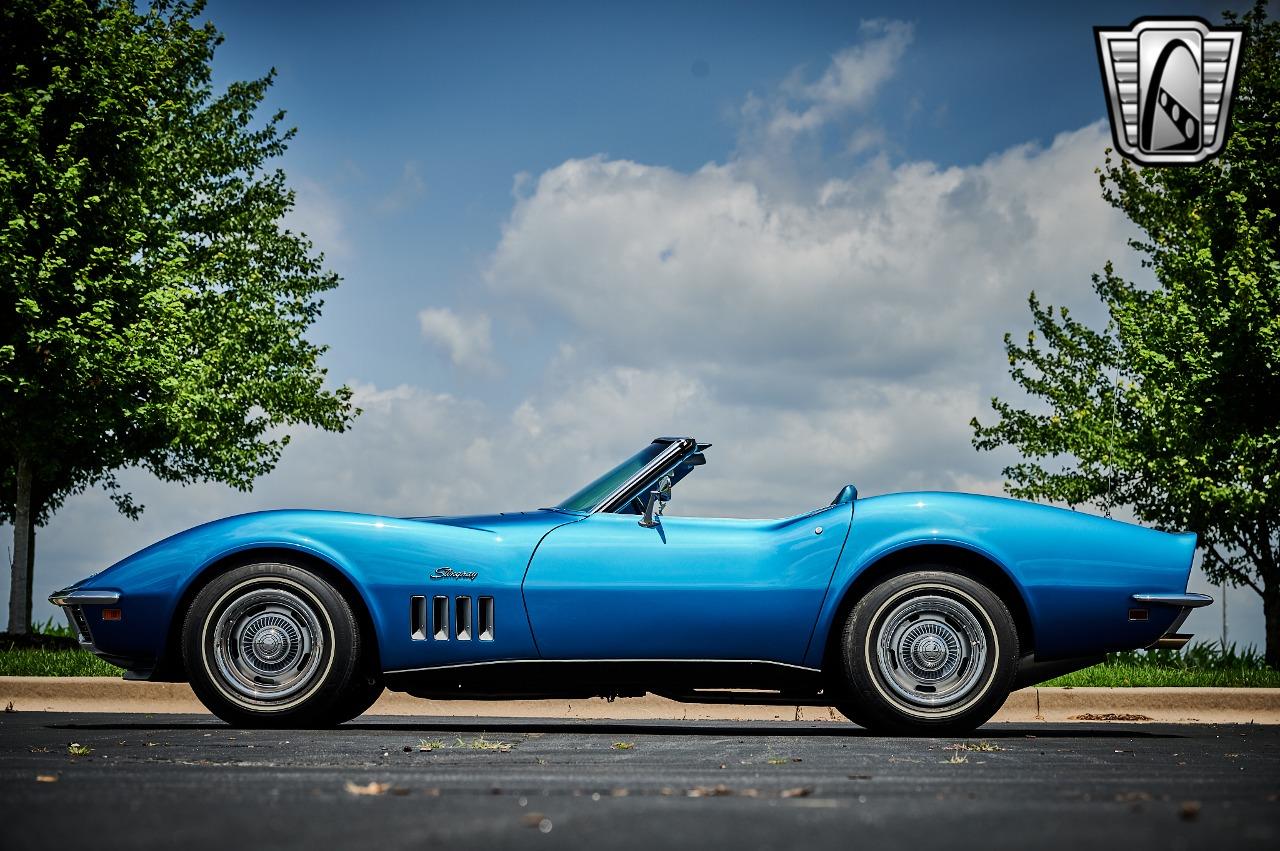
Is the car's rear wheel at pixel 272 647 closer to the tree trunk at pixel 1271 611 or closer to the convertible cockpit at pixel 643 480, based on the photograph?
the convertible cockpit at pixel 643 480

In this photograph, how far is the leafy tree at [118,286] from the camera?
1662 centimetres

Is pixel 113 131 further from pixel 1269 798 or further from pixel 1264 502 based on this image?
pixel 1269 798

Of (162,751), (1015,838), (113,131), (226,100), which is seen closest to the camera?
(1015,838)

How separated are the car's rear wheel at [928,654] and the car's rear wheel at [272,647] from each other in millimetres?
2507

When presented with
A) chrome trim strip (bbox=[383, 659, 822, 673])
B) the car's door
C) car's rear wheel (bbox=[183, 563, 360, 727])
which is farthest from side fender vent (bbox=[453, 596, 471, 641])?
car's rear wheel (bbox=[183, 563, 360, 727])

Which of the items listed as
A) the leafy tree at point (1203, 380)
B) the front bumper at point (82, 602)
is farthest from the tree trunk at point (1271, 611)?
the front bumper at point (82, 602)

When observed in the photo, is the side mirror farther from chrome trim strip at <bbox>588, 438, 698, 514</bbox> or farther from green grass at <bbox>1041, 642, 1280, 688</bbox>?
green grass at <bbox>1041, 642, 1280, 688</bbox>

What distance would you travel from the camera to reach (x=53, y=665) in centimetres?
1155

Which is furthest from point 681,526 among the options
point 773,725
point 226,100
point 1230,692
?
point 226,100

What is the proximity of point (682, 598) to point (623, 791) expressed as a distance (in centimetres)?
260

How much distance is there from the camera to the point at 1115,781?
4258mm

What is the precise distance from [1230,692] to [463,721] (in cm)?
542

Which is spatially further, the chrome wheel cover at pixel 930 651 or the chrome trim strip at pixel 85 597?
the chrome trim strip at pixel 85 597

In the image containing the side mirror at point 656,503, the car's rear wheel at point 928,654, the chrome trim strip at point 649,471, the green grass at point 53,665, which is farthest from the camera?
the green grass at point 53,665
